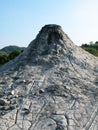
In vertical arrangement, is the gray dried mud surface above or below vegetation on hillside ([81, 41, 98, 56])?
below

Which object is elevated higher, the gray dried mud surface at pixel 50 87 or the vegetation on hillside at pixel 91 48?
the vegetation on hillside at pixel 91 48

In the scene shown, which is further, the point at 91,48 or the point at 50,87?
the point at 91,48

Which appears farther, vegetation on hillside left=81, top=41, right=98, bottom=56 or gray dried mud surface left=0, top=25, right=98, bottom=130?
vegetation on hillside left=81, top=41, right=98, bottom=56

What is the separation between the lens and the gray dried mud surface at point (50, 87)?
17.4 ft

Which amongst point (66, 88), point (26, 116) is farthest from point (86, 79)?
point (26, 116)

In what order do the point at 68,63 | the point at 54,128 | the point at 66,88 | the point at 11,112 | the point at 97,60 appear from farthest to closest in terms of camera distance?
the point at 97,60 → the point at 68,63 → the point at 66,88 → the point at 11,112 → the point at 54,128

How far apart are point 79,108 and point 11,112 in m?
0.97

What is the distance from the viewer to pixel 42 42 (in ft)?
23.7

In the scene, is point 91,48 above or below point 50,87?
above

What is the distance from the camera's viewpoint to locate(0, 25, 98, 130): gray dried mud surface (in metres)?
5.29

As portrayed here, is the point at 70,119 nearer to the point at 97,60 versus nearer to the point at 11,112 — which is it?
the point at 11,112

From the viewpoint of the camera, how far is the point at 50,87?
5977mm

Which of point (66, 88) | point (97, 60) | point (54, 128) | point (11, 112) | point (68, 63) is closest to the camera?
point (54, 128)

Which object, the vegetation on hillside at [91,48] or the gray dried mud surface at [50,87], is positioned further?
the vegetation on hillside at [91,48]
